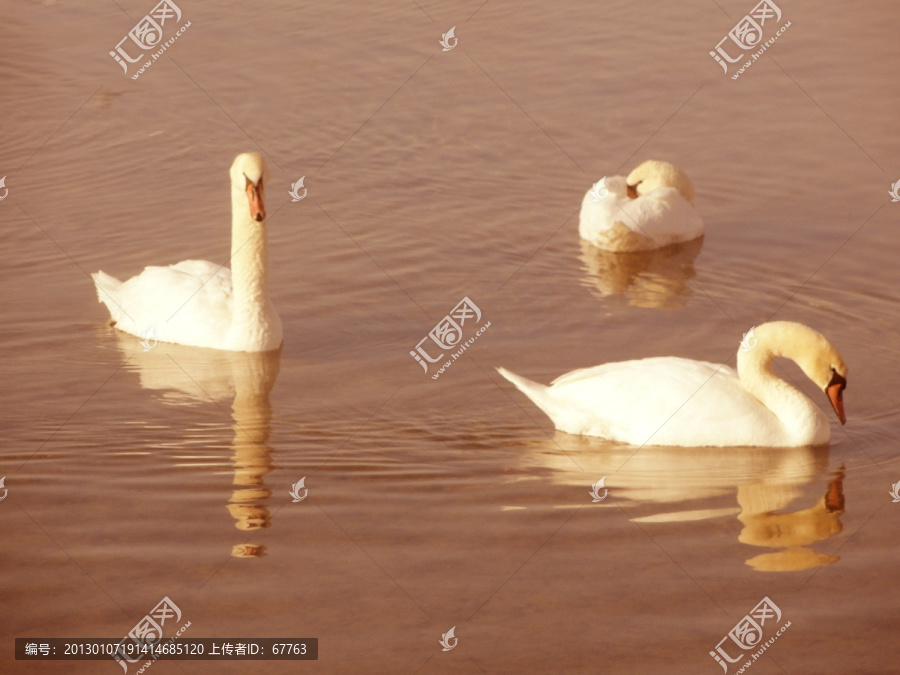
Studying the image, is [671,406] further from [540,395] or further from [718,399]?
[540,395]

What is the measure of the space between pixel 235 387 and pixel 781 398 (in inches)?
148

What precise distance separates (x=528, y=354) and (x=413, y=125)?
18.2 feet

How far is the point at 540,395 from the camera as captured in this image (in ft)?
26.7

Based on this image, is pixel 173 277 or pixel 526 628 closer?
pixel 526 628

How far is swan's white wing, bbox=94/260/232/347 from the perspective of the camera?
9.62 metres

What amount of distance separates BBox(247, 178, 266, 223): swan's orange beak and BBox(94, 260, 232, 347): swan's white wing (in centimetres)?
83

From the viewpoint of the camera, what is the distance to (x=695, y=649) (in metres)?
5.75

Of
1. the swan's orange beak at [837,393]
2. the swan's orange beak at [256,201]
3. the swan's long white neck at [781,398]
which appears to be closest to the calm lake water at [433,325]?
the swan's long white neck at [781,398]

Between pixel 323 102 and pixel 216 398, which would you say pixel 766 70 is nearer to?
pixel 323 102

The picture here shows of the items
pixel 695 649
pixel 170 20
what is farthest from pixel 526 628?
pixel 170 20

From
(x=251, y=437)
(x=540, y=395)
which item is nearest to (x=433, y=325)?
(x=540, y=395)

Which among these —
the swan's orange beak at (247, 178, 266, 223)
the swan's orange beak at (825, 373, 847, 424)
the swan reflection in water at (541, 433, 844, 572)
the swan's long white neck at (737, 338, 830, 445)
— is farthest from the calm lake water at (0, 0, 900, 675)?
the swan's orange beak at (247, 178, 266, 223)

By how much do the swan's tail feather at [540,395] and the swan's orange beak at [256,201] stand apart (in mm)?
2250

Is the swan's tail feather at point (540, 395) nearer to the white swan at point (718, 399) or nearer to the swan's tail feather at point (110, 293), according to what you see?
the white swan at point (718, 399)
